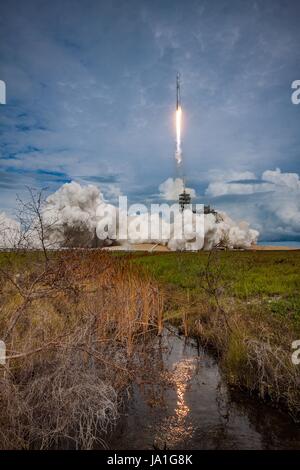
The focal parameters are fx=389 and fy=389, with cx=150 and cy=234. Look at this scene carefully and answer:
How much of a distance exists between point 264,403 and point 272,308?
23.6 ft

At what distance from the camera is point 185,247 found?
251 ft

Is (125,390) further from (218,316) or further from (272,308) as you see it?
(272,308)

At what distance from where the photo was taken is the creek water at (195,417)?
24.1ft

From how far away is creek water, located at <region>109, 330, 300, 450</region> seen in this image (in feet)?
24.1

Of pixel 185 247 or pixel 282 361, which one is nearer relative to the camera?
pixel 282 361

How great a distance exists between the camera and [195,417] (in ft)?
27.3

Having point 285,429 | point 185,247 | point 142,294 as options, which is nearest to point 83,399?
point 285,429

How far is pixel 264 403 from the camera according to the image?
344 inches

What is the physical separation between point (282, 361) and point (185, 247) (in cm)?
6796
